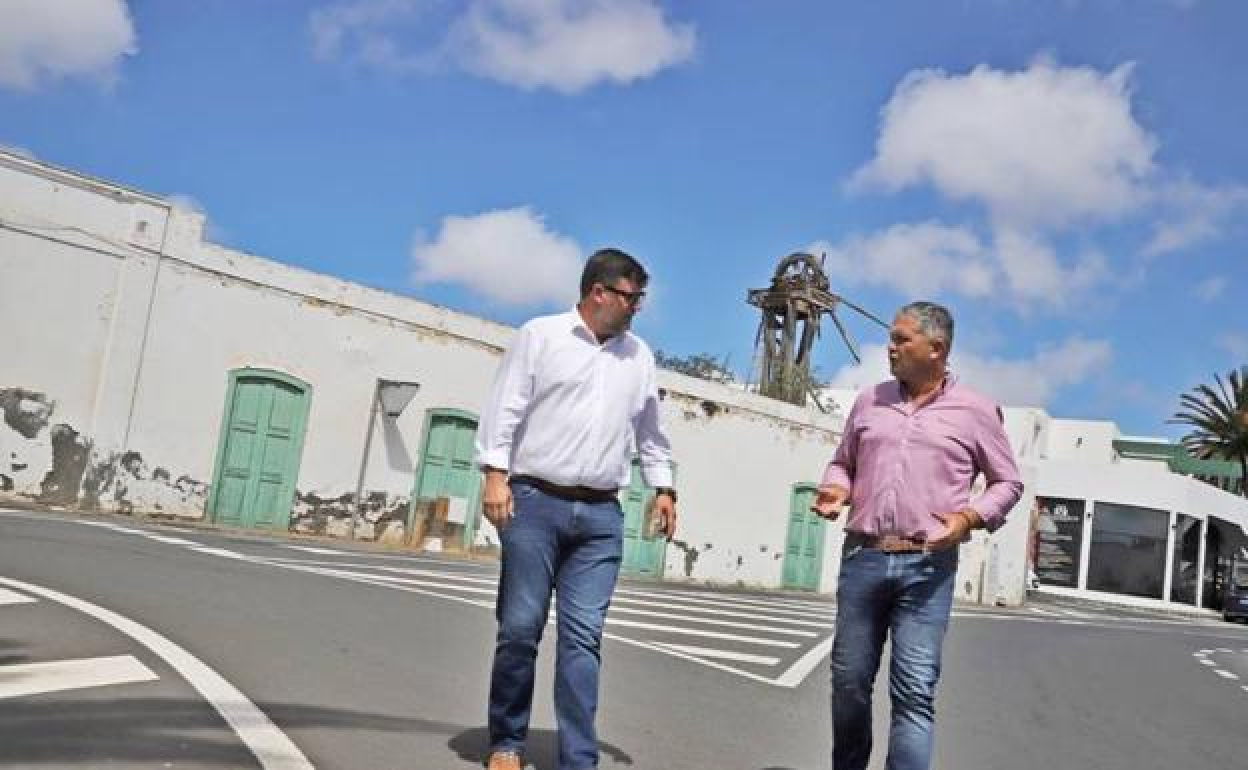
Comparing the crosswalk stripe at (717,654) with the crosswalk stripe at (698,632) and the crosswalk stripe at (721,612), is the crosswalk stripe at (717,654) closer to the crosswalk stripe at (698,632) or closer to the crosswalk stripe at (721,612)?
the crosswalk stripe at (698,632)

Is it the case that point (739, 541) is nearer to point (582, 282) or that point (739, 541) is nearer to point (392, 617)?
point (392, 617)

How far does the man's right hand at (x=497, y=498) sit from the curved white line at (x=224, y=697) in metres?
0.98

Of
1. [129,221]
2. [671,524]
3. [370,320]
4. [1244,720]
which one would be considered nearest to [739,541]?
[370,320]

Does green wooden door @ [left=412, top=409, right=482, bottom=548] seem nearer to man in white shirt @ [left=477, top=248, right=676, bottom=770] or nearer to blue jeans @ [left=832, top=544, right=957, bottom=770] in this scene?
man in white shirt @ [left=477, top=248, right=676, bottom=770]

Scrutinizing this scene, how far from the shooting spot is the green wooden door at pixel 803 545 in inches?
1114

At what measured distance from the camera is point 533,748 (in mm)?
4562

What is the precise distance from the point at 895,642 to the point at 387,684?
2.61 meters

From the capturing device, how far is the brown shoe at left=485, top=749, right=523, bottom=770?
3.98 metres

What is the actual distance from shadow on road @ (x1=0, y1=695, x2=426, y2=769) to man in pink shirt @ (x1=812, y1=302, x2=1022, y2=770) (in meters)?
1.79

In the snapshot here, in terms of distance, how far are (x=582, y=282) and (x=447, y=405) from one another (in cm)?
1759

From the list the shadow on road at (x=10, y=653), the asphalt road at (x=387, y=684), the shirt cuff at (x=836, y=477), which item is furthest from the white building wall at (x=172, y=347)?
the shirt cuff at (x=836, y=477)

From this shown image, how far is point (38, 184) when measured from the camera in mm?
17203

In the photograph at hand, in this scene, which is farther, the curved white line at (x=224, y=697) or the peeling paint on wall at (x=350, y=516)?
the peeling paint on wall at (x=350, y=516)

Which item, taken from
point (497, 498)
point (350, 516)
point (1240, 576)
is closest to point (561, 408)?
point (497, 498)
